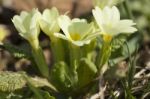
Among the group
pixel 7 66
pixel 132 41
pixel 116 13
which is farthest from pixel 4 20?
pixel 116 13

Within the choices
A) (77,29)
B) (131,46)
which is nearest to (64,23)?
(77,29)

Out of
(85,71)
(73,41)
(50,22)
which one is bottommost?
(85,71)

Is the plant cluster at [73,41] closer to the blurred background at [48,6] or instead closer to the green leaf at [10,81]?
the green leaf at [10,81]

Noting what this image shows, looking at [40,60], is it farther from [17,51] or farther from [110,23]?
[110,23]

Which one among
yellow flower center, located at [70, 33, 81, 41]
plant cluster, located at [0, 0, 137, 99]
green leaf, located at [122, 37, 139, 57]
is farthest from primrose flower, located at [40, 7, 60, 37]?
green leaf, located at [122, 37, 139, 57]

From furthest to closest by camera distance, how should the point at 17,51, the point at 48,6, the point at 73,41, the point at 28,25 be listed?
the point at 48,6
the point at 17,51
the point at 28,25
the point at 73,41

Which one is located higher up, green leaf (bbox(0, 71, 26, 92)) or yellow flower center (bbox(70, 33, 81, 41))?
yellow flower center (bbox(70, 33, 81, 41))

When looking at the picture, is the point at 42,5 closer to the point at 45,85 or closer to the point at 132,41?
the point at 132,41

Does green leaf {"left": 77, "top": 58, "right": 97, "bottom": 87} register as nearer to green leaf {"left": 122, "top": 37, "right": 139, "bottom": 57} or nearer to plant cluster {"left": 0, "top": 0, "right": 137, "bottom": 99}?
plant cluster {"left": 0, "top": 0, "right": 137, "bottom": 99}
